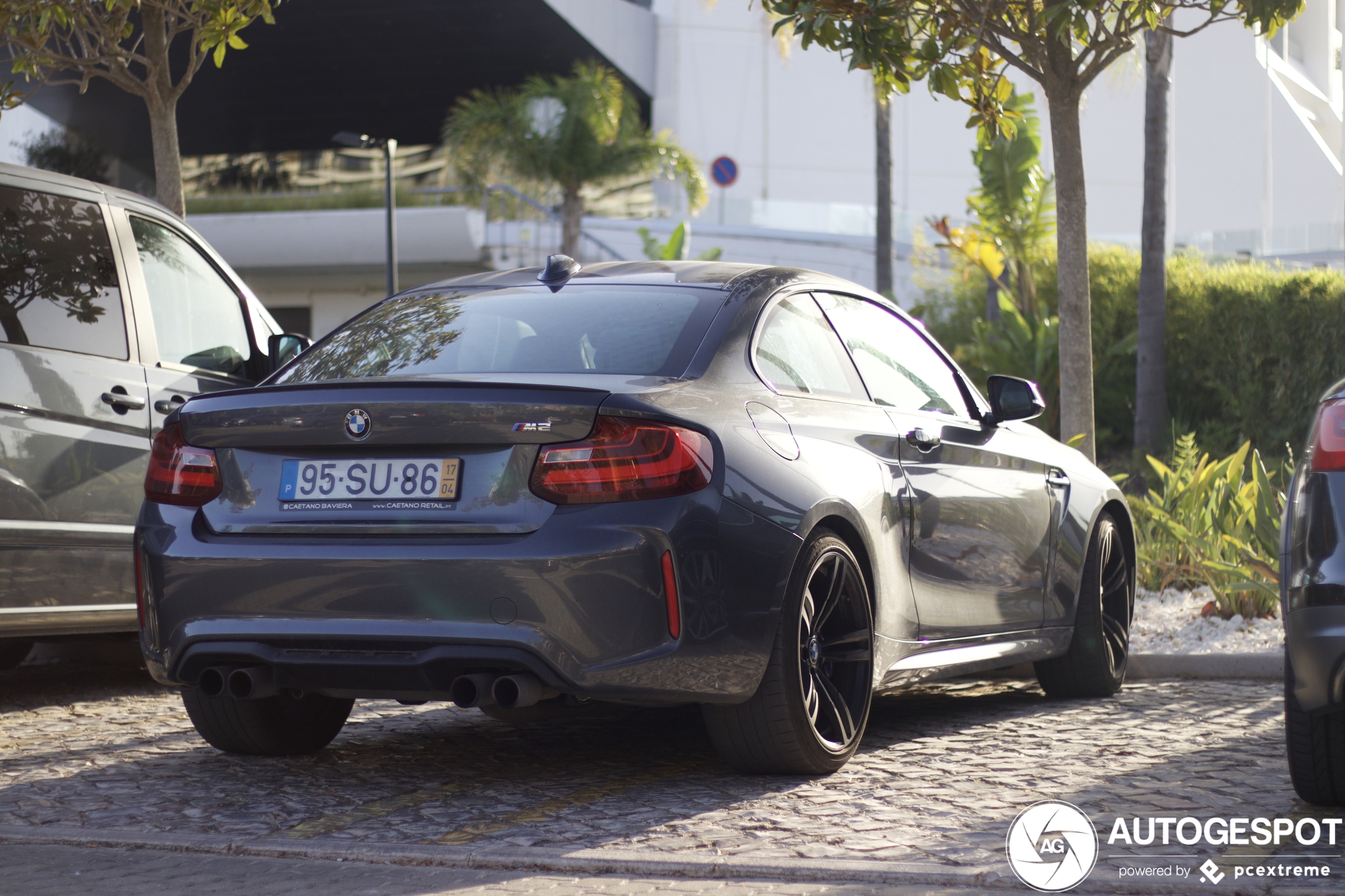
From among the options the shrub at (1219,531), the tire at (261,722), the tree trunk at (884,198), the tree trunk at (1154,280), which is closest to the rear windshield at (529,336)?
the tire at (261,722)

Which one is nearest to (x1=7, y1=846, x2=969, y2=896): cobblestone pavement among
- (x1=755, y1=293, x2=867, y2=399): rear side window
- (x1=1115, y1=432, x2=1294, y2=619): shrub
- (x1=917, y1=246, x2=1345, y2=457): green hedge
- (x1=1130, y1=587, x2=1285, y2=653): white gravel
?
(x1=755, y1=293, x2=867, y2=399): rear side window

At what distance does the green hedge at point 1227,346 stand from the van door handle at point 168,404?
13030mm

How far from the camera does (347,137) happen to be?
24922 millimetres

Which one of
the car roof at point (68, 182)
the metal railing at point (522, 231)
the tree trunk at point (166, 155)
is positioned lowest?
the car roof at point (68, 182)

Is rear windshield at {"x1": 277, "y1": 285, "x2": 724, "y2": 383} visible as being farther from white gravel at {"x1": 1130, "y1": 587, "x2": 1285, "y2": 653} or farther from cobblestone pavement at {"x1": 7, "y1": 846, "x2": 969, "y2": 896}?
white gravel at {"x1": 1130, "y1": 587, "x2": 1285, "y2": 653}

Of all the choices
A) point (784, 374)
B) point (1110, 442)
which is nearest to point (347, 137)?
point (1110, 442)

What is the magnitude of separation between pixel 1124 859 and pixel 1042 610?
7.93 feet

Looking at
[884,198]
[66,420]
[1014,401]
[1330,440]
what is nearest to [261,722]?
[66,420]

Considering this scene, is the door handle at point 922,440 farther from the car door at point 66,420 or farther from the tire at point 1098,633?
the car door at point 66,420

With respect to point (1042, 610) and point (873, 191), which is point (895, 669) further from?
point (873, 191)

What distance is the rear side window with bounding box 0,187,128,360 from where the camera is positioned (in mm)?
5898

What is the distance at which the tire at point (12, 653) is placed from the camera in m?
7.60

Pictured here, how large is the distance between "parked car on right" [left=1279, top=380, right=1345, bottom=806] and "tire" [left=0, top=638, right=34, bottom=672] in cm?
584

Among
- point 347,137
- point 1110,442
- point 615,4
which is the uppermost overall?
point 615,4
